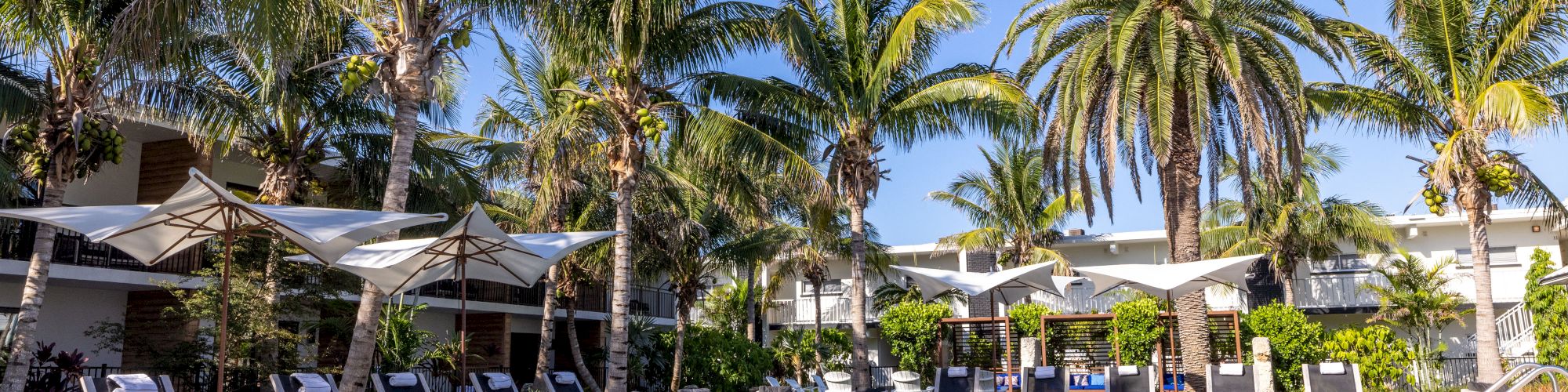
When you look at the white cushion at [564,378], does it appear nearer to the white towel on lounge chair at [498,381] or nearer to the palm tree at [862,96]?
the white towel on lounge chair at [498,381]

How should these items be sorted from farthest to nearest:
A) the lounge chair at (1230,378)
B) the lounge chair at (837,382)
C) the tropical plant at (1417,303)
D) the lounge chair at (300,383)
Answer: the tropical plant at (1417,303)
the lounge chair at (837,382)
the lounge chair at (1230,378)
the lounge chair at (300,383)

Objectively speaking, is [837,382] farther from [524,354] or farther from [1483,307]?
[524,354]

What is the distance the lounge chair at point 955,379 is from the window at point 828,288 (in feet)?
55.7

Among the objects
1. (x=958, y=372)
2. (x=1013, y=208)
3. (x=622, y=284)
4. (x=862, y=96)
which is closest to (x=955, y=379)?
(x=958, y=372)

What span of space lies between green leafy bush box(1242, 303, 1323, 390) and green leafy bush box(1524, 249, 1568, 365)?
11.0 feet

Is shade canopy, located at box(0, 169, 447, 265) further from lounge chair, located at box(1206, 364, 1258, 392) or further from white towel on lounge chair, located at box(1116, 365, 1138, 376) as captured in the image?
lounge chair, located at box(1206, 364, 1258, 392)

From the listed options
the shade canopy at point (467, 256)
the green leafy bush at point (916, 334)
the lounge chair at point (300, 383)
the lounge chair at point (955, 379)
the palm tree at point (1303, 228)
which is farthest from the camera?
the palm tree at point (1303, 228)

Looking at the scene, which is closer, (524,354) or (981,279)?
(981,279)

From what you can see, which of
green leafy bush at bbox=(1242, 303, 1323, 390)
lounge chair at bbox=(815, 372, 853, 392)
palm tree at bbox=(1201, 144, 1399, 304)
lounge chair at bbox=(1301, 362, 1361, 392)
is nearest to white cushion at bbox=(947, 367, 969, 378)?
lounge chair at bbox=(815, 372, 853, 392)

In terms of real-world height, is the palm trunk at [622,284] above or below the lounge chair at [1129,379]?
above

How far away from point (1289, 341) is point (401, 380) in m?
16.2

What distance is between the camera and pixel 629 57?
1259cm

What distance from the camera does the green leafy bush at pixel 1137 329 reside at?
68.9ft

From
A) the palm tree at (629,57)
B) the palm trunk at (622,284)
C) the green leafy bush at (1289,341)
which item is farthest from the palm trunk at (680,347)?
the green leafy bush at (1289,341)
